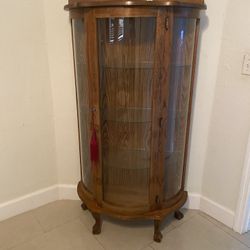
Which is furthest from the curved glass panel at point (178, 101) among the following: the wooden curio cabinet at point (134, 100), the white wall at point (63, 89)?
the white wall at point (63, 89)

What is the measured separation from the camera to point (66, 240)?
165 centimetres

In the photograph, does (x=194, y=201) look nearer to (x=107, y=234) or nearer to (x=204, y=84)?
(x=107, y=234)

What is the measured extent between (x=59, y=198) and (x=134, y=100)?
3.56 ft

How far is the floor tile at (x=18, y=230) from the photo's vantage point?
1.64 meters

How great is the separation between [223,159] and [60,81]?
119cm

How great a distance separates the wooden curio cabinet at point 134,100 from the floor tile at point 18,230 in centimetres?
39

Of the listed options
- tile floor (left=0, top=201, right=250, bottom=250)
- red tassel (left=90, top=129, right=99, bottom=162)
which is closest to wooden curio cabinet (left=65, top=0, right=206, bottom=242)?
red tassel (left=90, top=129, right=99, bottom=162)

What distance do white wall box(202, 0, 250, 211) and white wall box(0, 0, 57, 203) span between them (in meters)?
1.11

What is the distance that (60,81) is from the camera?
1767mm

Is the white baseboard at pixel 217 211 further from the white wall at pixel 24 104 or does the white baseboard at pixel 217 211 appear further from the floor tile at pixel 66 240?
the white wall at pixel 24 104

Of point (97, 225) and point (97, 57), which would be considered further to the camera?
point (97, 225)

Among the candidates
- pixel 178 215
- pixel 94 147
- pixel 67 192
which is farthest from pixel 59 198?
pixel 178 215

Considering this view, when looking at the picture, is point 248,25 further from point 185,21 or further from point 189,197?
point 189,197

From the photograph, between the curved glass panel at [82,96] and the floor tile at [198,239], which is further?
the floor tile at [198,239]
